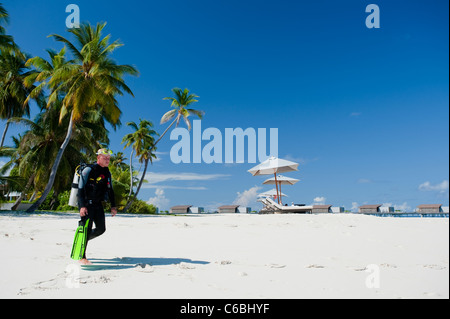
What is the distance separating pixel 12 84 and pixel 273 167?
62.2ft

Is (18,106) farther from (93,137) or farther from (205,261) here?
(205,261)

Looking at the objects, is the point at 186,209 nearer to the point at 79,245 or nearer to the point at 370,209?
the point at 370,209

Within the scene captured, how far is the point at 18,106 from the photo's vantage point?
24016 millimetres

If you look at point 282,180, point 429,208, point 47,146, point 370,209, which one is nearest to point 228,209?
point 282,180

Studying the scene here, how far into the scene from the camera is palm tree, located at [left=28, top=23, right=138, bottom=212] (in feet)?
60.6

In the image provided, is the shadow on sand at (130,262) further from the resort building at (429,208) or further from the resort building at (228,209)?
the resort building at (228,209)


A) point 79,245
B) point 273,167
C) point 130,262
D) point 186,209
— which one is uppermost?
point 273,167

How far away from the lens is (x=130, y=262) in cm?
461

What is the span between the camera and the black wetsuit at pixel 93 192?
4438mm

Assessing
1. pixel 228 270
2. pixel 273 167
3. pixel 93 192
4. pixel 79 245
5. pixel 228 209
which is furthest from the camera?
pixel 228 209

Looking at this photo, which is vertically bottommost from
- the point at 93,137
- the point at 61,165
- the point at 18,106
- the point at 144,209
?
the point at 144,209

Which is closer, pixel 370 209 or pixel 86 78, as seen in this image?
pixel 86 78
